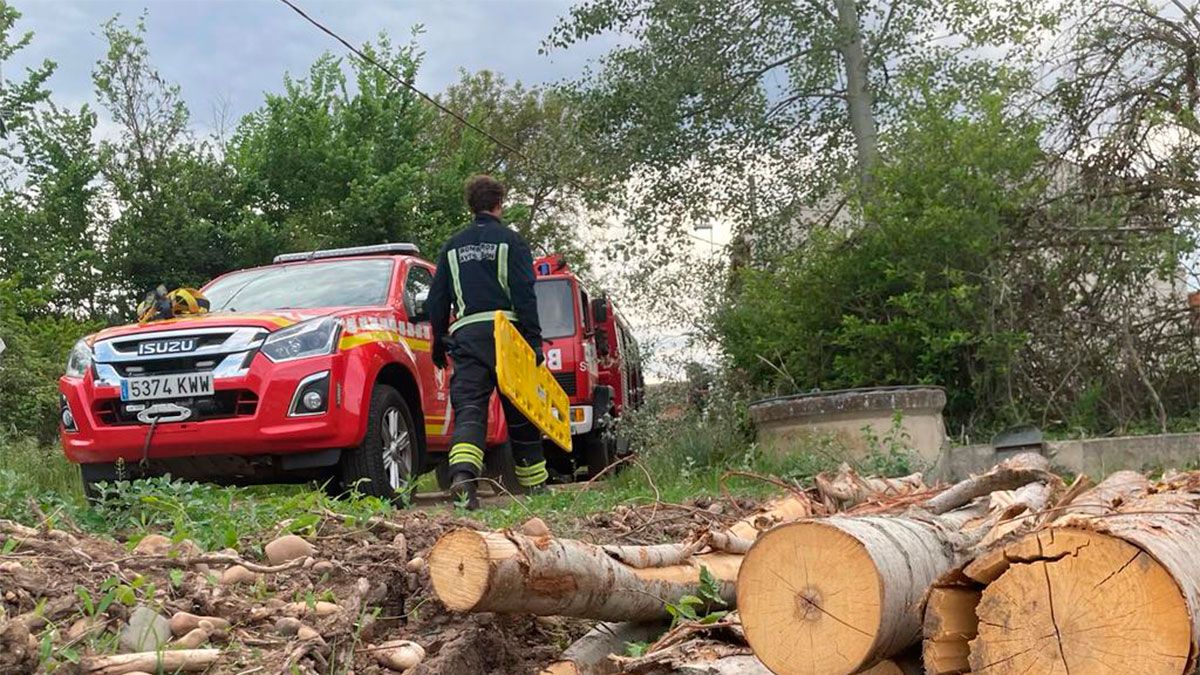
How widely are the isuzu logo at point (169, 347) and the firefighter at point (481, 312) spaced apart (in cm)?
141

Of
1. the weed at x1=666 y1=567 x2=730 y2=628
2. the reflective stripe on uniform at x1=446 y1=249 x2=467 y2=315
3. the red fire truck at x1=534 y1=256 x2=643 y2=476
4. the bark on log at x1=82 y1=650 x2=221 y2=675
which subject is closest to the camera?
the bark on log at x1=82 y1=650 x2=221 y2=675

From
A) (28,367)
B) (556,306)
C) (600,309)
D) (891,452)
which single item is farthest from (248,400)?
(28,367)

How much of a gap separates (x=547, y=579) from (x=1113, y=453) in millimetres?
6805

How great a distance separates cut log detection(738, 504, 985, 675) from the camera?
297 cm

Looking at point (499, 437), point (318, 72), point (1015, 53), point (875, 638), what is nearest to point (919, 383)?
point (499, 437)

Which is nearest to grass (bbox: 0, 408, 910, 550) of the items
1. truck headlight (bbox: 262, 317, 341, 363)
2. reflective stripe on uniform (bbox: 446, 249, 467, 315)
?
truck headlight (bbox: 262, 317, 341, 363)

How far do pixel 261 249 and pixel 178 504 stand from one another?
64.8 ft

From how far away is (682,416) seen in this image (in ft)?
33.7

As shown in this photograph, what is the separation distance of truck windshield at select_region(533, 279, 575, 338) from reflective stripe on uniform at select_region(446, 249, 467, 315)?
6.20 metres

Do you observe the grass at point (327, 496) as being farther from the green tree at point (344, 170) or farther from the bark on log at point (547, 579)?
the green tree at point (344, 170)

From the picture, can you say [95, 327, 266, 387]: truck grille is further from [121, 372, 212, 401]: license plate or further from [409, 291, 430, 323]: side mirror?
[409, 291, 430, 323]: side mirror

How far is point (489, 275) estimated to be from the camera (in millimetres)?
7406

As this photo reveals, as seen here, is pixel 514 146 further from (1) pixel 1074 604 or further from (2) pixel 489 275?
(1) pixel 1074 604

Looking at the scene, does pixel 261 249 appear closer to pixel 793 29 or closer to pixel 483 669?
pixel 793 29
